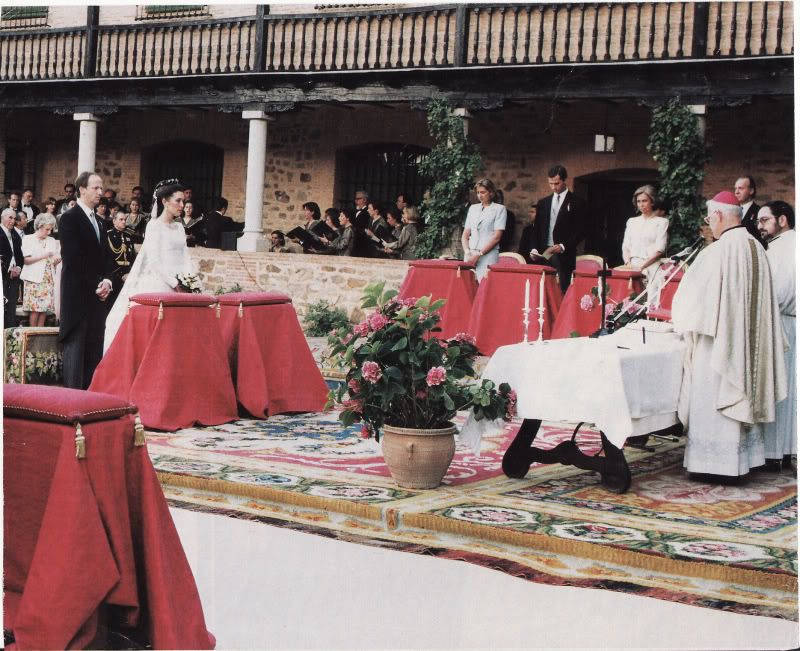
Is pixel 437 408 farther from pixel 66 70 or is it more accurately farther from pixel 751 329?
pixel 66 70

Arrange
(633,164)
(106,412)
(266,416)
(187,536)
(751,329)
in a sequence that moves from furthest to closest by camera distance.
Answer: (633,164) < (266,416) < (751,329) < (187,536) < (106,412)

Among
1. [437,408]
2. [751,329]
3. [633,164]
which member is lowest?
[437,408]

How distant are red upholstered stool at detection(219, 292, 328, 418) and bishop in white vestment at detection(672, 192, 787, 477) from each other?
292 centimetres

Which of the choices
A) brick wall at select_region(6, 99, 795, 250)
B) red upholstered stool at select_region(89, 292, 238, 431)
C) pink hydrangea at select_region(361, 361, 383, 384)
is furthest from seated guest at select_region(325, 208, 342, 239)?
pink hydrangea at select_region(361, 361, 383, 384)

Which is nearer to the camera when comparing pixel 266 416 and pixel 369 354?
pixel 369 354

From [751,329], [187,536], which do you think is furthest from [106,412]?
[751,329]

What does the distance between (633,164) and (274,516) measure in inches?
423

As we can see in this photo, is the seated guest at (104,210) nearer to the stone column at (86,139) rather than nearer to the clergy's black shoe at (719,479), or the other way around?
the stone column at (86,139)

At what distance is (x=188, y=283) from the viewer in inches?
325

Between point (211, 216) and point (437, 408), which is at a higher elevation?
point (211, 216)

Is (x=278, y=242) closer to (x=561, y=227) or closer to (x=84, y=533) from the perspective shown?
(x=561, y=227)

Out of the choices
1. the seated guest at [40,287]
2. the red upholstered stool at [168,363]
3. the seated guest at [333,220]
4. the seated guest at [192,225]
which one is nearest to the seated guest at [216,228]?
the seated guest at [192,225]

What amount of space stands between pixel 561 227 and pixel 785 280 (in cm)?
432

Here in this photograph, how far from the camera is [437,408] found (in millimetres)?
5551
